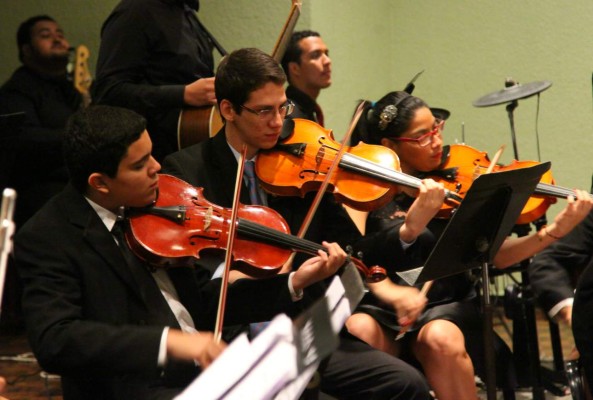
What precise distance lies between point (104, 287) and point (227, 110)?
0.84 m

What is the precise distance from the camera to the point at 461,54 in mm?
5340

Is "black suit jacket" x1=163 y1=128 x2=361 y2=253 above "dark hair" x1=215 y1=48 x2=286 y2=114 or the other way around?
the other way around

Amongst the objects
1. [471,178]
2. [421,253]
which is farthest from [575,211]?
[421,253]

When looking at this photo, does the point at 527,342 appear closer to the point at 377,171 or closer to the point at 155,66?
the point at 377,171

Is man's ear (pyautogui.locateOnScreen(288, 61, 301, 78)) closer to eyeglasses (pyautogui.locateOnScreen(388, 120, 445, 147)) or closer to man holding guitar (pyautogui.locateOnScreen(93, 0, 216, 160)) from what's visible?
man holding guitar (pyautogui.locateOnScreen(93, 0, 216, 160))

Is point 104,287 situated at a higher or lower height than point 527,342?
higher

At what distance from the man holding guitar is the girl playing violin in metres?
0.67

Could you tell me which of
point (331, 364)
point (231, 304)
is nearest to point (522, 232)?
point (331, 364)

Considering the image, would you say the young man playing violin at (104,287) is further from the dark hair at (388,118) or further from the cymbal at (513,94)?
the cymbal at (513,94)

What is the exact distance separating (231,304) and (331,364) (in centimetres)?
36

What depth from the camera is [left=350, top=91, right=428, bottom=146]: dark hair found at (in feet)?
10.6

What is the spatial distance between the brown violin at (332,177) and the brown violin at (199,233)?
239 millimetres

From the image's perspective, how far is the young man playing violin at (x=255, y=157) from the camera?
2.62m

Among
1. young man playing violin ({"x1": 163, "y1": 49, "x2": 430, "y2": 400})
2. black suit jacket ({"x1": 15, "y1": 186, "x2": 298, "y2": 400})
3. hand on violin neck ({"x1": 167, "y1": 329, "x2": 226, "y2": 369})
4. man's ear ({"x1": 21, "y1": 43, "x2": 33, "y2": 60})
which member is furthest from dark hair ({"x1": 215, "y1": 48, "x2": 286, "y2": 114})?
man's ear ({"x1": 21, "y1": 43, "x2": 33, "y2": 60})
